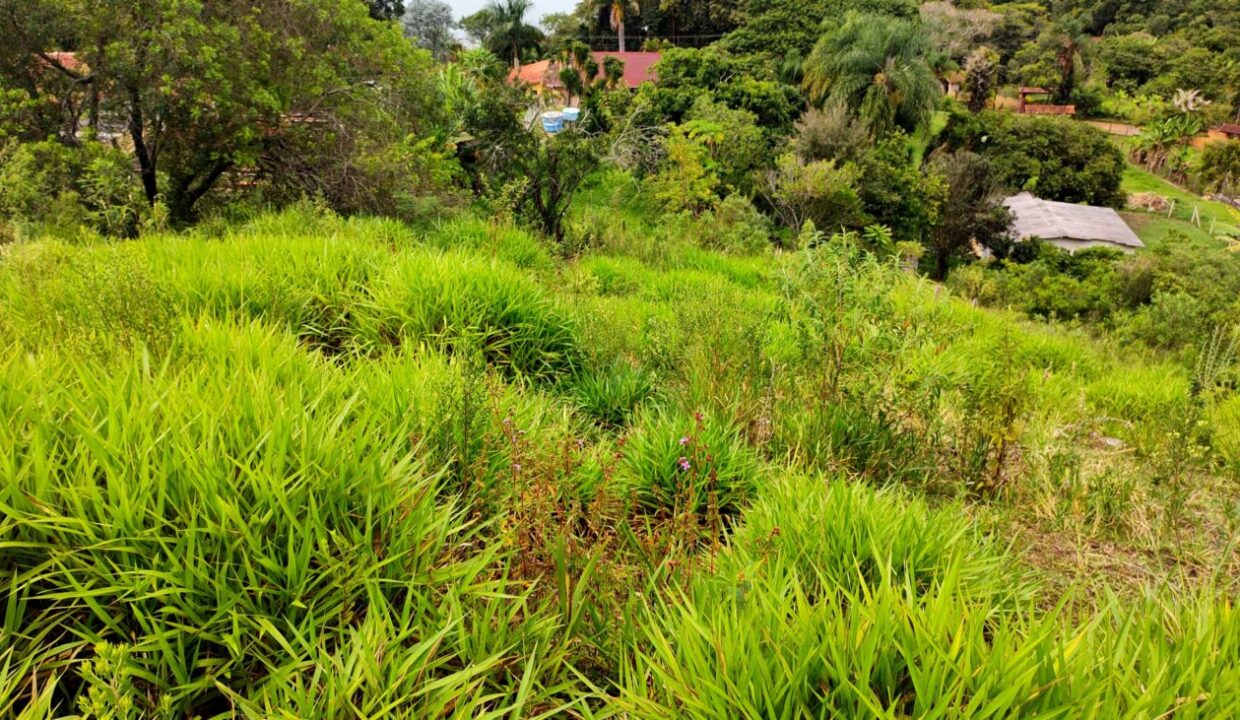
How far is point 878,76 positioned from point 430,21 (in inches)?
2329

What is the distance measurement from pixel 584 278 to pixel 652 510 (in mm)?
3192

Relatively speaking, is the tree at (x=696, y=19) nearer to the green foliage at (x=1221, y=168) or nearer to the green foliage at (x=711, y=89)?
the green foliage at (x=711, y=89)

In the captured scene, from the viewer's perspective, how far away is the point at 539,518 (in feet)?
6.72

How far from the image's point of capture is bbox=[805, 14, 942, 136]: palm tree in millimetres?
29500

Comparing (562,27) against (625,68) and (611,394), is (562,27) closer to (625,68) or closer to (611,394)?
(625,68)

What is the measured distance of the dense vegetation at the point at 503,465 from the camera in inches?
56.1

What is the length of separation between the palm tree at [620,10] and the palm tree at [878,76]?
24.5 meters

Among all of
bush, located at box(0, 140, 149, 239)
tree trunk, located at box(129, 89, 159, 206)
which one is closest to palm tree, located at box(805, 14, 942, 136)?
tree trunk, located at box(129, 89, 159, 206)

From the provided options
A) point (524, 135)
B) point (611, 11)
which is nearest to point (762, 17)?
point (611, 11)

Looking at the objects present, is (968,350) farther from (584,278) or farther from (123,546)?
(123,546)

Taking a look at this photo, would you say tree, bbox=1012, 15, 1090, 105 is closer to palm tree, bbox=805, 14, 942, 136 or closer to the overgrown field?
palm tree, bbox=805, 14, 942, 136

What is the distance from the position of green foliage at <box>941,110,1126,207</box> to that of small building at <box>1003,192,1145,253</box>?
3.03m

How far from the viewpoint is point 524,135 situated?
11172mm

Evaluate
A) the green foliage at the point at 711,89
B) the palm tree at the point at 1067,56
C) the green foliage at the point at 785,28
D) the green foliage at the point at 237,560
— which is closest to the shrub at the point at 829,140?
the green foliage at the point at 711,89
